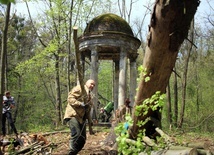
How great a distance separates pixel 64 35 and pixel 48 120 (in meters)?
11.6

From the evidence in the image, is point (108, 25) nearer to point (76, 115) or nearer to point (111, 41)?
point (111, 41)

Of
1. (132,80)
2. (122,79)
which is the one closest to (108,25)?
(122,79)

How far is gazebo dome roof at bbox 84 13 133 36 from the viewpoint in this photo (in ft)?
42.3

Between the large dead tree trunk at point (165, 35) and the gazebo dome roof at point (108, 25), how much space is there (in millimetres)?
10253

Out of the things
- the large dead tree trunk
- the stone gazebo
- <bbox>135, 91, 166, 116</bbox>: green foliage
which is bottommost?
<bbox>135, 91, 166, 116</bbox>: green foliage

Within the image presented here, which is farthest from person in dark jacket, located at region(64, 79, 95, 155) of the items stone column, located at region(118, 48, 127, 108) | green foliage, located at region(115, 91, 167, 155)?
stone column, located at region(118, 48, 127, 108)

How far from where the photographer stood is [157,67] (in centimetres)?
257

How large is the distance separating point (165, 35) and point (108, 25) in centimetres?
1088

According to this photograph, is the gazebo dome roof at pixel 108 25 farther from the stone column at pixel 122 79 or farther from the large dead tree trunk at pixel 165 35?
the large dead tree trunk at pixel 165 35

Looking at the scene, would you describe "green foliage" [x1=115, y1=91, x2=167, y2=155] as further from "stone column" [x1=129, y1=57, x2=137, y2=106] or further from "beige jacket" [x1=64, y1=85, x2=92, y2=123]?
"stone column" [x1=129, y1=57, x2=137, y2=106]

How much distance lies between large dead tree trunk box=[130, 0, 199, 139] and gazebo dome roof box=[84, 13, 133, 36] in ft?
33.6

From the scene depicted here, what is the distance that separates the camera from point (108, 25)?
42.6 ft

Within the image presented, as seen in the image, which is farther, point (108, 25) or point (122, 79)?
point (108, 25)

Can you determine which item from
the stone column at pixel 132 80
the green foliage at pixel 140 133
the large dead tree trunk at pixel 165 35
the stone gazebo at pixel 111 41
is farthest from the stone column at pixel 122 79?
the large dead tree trunk at pixel 165 35
